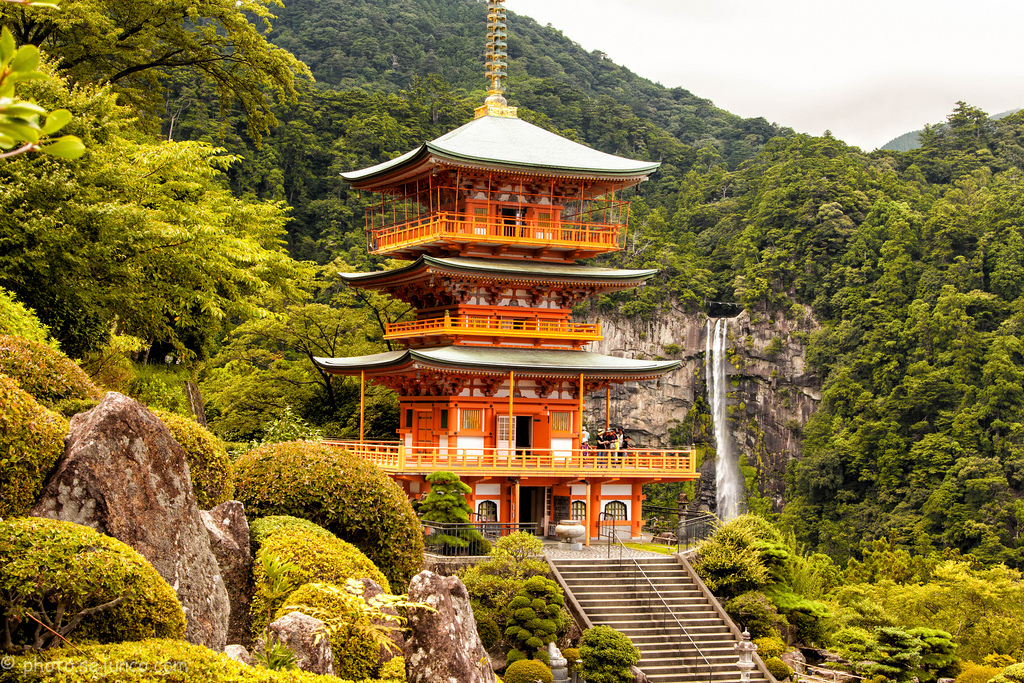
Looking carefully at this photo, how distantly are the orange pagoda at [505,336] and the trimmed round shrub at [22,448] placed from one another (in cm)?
1562

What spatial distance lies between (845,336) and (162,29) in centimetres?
4843

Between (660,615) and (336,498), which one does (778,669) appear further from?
(336,498)

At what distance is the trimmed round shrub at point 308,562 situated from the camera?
920 centimetres

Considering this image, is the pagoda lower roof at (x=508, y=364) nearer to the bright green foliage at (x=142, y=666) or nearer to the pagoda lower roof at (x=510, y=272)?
the pagoda lower roof at (x=510, y=272)

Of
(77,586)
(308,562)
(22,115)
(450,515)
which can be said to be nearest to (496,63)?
(450,515)

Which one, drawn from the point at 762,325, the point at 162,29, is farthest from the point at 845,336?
the point at 162,29

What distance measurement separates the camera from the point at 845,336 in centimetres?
6016

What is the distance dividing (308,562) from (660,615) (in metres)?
12.0

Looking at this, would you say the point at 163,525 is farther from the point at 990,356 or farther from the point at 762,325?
the point at 762,325

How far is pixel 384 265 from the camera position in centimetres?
4738

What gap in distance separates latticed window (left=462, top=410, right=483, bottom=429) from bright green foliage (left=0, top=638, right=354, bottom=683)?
741 inches

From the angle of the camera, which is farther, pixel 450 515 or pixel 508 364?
pixel 508 364

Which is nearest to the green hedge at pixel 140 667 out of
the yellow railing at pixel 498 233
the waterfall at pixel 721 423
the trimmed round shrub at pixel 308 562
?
the trimmed round shrub at pixel 308 562

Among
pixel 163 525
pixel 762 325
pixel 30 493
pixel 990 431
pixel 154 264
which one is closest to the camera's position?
pixel 30 493
